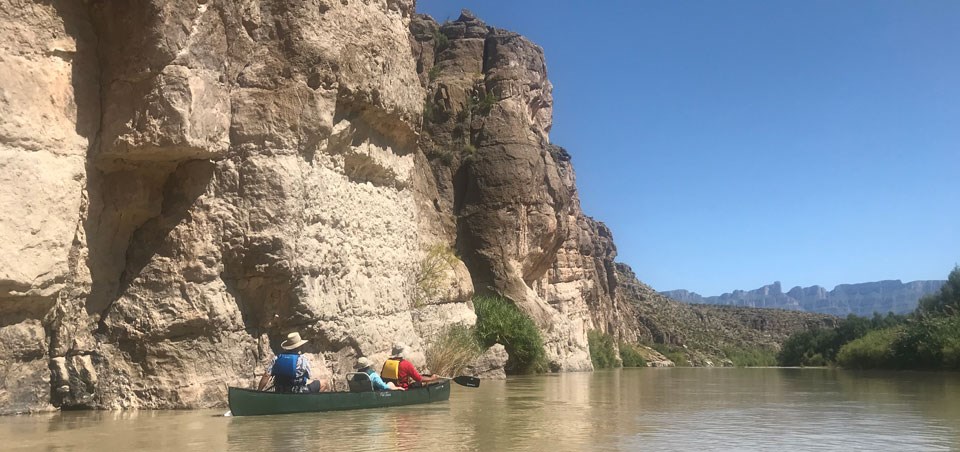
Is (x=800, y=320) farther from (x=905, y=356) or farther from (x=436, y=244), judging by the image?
(x=436, y=244)

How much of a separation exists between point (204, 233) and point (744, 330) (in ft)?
287

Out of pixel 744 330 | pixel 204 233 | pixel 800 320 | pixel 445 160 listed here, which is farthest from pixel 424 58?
pixel 800 320

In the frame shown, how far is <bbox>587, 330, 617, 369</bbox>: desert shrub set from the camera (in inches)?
2053

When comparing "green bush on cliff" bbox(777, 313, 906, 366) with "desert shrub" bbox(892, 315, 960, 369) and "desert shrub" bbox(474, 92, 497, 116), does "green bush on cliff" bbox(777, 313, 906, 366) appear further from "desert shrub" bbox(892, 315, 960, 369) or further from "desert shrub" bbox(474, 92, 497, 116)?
"desert shrub" bbox(474, 92, 497, 116)

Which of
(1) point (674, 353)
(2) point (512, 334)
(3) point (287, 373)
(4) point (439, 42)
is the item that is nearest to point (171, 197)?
(3) point (287, 373)

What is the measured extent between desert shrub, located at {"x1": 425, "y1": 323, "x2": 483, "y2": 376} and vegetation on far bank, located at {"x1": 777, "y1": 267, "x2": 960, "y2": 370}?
19.3 meters

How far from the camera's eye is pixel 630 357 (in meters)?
64.9

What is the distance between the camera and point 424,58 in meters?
42.2

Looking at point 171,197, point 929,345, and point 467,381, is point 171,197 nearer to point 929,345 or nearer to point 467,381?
point 467,381

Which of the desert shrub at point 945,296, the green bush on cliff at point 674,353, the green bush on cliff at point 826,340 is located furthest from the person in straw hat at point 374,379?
the green bush on cliff at point 674,353

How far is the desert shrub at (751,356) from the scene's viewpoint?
74.1m

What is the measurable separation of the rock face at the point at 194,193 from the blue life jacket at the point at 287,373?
5.12ft

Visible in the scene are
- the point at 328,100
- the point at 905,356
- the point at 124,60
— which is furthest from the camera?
the point at 905,356

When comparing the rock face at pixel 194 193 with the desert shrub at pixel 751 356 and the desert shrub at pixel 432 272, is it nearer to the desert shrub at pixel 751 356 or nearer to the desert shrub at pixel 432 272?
the desert shrub at pixel 432 272
